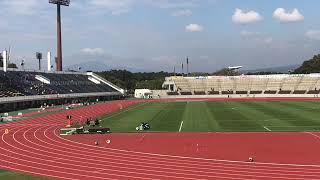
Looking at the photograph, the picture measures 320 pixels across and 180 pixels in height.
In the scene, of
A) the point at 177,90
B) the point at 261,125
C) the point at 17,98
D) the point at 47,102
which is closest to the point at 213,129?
the point at 261,125

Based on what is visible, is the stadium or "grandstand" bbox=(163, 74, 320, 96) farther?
"grandstand" bbox=(163, 74, 320, 96)

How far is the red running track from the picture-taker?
66.0 feet

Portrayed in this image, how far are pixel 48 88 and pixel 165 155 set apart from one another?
56471mm

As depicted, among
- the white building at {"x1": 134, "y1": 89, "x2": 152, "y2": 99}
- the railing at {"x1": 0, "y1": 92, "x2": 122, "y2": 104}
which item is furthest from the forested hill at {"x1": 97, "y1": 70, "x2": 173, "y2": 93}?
the railing at {"x1": 0, "y1": 92, "x2": 122, "y2": 104}

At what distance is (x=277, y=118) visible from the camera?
42.9m

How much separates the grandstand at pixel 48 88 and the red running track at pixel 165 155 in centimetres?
3085

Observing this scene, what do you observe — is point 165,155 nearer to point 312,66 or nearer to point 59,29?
point 59,29

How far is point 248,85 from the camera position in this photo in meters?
106

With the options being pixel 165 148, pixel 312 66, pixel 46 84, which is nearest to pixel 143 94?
pixel 46 84

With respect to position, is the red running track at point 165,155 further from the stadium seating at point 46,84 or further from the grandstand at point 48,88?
the stadium seating at point 46,84

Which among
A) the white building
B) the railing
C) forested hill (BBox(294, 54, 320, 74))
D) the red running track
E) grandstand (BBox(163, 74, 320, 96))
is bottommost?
the red running track

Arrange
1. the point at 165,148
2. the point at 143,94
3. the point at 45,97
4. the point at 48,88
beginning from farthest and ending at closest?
the point at 143,94 → the point at 48,88 → the point at 45,97 → the point at 165,148

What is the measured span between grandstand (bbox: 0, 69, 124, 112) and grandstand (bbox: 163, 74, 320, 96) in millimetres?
16090

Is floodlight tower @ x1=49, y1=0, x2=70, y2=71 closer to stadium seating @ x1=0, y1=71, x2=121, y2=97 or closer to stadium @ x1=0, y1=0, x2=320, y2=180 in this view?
stadium seating @ x1=0, y1=71, x2=121, y2=97
